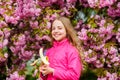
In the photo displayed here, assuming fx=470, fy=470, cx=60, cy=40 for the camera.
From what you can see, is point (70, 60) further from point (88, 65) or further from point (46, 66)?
point (88, 65)

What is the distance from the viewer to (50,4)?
23.4ft

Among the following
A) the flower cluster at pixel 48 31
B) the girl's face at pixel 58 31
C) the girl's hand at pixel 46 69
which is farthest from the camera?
the flower cluster at pixel 48 31

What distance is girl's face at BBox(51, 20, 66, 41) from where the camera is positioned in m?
4.50

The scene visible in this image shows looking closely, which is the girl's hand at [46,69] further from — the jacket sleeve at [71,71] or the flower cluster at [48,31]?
the flower cluster at [48,31]

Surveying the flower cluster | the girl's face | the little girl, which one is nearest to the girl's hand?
the little girl

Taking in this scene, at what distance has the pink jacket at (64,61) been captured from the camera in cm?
428

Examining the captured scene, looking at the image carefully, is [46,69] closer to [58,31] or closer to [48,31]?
[58,31]

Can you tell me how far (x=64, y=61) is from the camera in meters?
4.37

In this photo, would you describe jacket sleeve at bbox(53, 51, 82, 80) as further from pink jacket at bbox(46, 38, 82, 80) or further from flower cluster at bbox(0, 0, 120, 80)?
flower cluster at bbox(0, 0, 120, 80)

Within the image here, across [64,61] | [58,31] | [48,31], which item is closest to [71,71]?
[64,61]

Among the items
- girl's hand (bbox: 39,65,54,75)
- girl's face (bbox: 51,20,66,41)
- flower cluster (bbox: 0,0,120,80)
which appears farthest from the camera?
flower cluster (bbox: 0,0,120,80)

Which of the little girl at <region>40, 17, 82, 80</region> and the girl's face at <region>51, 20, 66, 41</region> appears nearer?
the little girl at <region>40, 17, 82, 80</region>

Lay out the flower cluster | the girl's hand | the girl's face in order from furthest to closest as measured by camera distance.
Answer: the flower cluster → the girl's face → the girl's hand


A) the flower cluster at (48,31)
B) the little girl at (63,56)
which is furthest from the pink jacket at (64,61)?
the flower cluster at (48,31)
